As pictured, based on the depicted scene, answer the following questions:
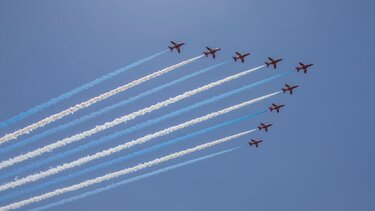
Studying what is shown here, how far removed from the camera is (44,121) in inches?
3238

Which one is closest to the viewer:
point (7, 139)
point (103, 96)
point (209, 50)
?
point (7, 139)

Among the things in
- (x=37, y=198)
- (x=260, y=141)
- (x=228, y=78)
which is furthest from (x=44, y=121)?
(x=260, y=141)

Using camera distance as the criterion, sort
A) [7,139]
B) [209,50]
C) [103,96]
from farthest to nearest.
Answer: [209,50]
[103,96]
[7,139]

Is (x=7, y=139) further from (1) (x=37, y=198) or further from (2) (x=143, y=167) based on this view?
(2) (x=143, y=167)

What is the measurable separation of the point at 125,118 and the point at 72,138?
7246 millimetres

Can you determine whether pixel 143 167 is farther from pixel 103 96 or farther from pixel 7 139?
pixel 7 139

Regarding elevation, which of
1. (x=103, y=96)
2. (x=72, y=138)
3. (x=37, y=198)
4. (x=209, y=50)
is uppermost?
(x=209, y=50)

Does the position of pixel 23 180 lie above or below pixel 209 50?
below

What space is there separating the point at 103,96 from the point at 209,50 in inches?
706

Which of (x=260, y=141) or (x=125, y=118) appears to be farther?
(x=260, y=141)

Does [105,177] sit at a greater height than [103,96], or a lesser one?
lesser

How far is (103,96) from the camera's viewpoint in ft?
280

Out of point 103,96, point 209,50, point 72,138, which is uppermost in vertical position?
point 209,50

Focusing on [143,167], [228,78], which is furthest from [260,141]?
[143,167]
